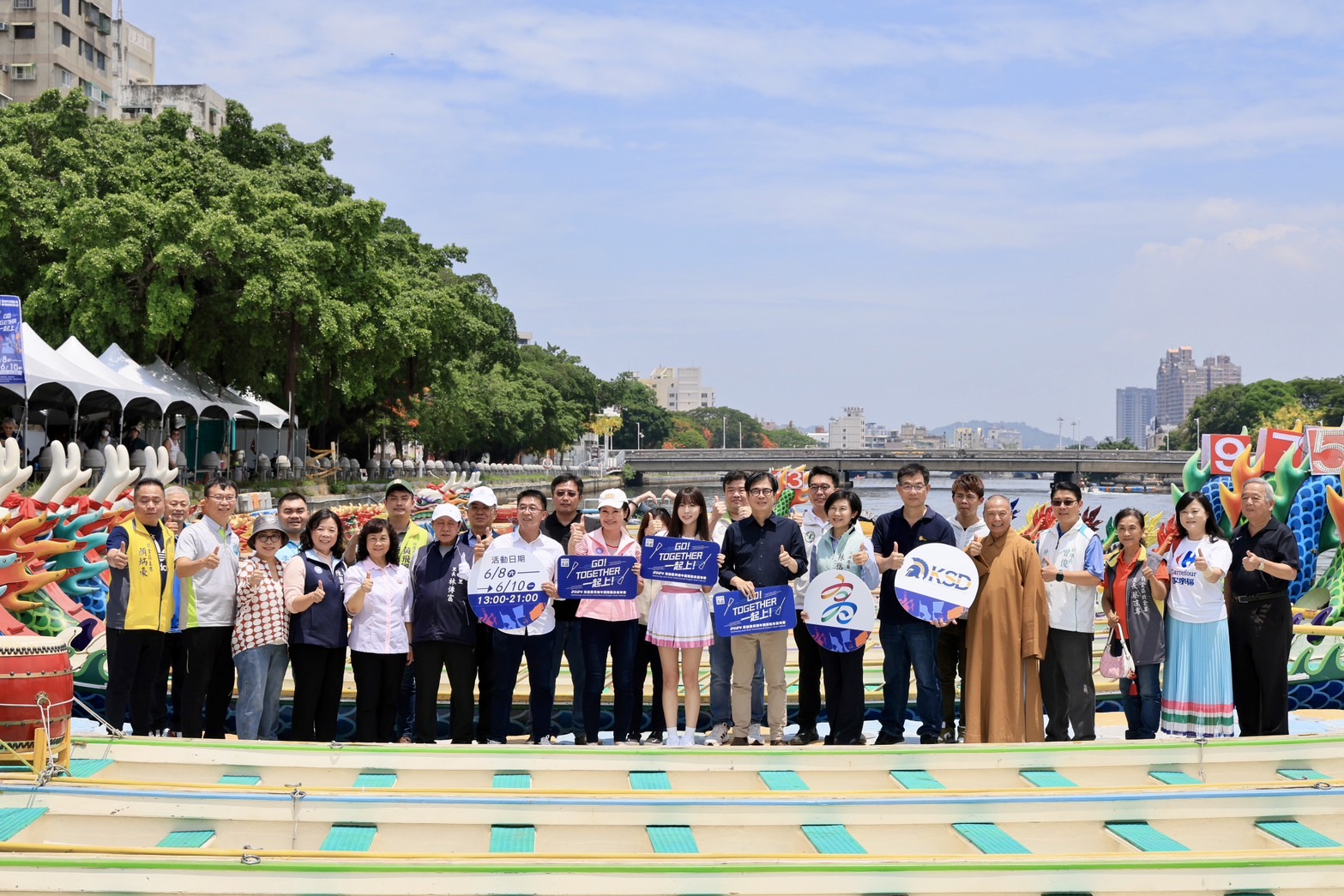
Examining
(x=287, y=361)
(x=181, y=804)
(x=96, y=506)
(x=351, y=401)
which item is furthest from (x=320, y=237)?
(x=181, y=804)

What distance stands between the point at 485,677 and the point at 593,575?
94 cm

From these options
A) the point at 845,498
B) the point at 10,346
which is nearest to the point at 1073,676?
the point at 845,498

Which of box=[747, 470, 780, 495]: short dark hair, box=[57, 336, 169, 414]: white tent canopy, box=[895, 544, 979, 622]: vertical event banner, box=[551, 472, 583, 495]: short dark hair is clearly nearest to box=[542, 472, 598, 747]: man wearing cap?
box=[551, 472, 583, 495]: short dark hair

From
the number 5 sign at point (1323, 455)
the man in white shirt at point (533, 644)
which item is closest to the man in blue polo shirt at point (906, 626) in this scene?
the man in white shirt at point (533, 644)

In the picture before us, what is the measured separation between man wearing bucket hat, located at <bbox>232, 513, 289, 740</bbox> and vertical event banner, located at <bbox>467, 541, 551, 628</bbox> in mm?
1035

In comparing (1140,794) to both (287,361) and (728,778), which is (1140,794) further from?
(287,361)

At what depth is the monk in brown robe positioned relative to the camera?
22.2 feet

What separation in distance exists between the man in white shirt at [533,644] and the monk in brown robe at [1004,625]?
2385mm

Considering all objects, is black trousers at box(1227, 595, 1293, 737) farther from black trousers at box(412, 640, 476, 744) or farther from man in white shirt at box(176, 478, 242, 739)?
man in white shirt at box(176, 478, 242, 739)

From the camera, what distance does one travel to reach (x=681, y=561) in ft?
22.6

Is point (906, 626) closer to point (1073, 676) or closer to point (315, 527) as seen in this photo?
point (1073, 676)

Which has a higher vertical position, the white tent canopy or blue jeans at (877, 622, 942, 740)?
the white tent canopy

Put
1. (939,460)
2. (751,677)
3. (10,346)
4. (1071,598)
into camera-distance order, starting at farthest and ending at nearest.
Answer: (939,460)
(10,346)
(751,677)
(1071,598)

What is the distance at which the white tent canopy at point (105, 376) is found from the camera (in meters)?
22.4
